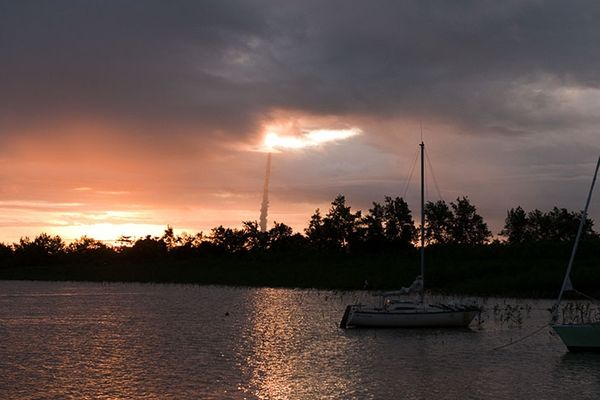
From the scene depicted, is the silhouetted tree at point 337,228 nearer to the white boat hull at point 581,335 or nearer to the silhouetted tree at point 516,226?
the silhouetted tree at point 516,226

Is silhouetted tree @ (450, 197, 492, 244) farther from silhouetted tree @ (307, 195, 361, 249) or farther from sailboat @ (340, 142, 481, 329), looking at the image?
sailboat @ (340, 142, 481, 329)

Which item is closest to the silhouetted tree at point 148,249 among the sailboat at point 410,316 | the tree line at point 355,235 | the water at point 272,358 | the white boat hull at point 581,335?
the tree line at point 355,235

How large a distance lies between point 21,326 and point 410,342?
33091 millimetres

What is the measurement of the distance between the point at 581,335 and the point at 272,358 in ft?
60.2

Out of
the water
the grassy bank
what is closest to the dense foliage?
the grassy bank

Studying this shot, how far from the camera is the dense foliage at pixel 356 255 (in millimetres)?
101125

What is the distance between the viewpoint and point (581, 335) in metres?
39.6

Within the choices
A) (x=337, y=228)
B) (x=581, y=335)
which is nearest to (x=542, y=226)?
(x=337, y=228)

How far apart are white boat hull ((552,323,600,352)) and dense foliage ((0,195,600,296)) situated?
4466 cm

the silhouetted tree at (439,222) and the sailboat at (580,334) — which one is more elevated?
the silhouetted tree at (439,222)

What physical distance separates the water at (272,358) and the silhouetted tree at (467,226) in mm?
95584

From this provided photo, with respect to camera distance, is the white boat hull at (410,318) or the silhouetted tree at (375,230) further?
the silhouetted tree at (375,230)

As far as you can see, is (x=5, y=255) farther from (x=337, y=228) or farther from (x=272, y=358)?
(x=272, y=358)

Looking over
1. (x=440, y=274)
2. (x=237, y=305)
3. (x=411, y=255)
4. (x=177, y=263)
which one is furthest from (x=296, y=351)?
(x=177, y=263)
